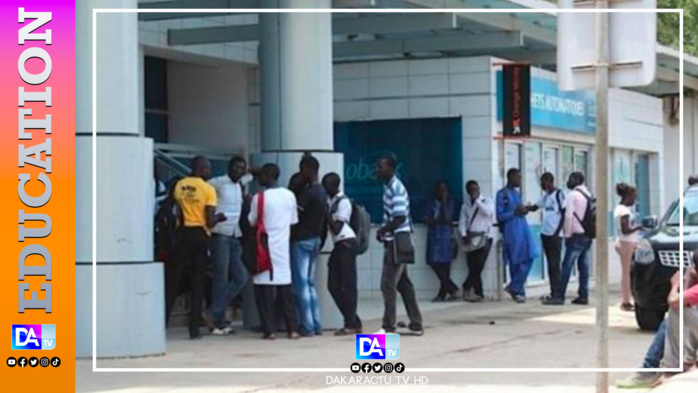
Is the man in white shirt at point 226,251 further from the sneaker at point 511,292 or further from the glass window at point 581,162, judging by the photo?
the glass window at point 581,162

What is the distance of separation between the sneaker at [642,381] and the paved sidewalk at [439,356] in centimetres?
30

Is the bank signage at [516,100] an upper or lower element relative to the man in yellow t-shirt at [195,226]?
upper

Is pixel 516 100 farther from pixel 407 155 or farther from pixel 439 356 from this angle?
pixel 439 356

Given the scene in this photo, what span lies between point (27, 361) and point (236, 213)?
405cm

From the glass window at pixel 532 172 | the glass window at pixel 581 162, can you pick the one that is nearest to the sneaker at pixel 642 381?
the glass window at pixel 532 172

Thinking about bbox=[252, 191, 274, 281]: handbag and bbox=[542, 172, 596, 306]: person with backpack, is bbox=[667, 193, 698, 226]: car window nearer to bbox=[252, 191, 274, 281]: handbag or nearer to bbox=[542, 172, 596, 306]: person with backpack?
bbox=[542, 172, 596, 306]: person with backpack

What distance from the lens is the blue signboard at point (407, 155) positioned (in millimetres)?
21188

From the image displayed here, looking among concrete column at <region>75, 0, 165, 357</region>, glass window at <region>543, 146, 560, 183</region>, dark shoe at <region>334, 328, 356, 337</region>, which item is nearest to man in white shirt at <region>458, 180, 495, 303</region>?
glass window at <region>543, 146, 560, 183</region>

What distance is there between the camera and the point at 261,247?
588 inches

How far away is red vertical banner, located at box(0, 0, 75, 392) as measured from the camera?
38.9 ft

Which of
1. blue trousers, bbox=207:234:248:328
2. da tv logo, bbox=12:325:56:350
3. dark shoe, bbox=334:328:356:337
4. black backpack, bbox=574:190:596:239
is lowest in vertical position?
dark shoe, bbox=334:328:356:337

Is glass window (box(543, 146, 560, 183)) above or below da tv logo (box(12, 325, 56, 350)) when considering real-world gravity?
above

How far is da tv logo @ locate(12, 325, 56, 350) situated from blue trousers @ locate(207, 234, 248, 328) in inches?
118

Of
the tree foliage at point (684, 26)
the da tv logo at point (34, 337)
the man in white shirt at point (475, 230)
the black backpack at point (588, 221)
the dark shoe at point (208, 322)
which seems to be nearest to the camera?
the da tv logo at point (34, 337)
